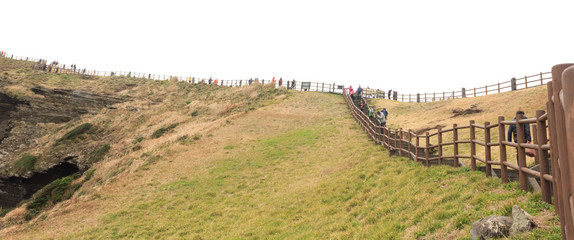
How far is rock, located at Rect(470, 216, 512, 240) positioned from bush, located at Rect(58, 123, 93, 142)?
122ft

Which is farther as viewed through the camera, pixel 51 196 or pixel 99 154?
pixel 99 154

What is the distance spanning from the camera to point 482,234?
14.3ft

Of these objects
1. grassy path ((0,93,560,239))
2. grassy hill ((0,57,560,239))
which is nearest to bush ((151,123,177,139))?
grassy hill ((0,57,560,239))

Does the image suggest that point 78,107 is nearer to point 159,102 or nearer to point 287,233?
point 159,102

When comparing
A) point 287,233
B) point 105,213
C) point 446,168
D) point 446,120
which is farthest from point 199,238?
point 446,120

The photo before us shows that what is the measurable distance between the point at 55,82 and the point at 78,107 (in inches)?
362

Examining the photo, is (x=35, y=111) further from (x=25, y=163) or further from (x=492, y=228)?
(x=492, y=228)

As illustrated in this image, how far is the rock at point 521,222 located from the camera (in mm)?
4004

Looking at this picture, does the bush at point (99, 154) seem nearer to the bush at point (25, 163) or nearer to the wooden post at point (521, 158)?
the bush at point (25, 163)

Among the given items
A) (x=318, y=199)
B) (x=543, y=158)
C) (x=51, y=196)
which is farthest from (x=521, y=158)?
(x=51, y=196)

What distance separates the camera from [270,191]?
44.9 ft

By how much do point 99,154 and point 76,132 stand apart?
895 cm

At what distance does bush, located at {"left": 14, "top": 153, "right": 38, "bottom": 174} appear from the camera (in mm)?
27703

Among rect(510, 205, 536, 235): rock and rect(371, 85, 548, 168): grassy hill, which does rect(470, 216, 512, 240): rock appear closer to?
rect(510, 205, 536, 235): rock
